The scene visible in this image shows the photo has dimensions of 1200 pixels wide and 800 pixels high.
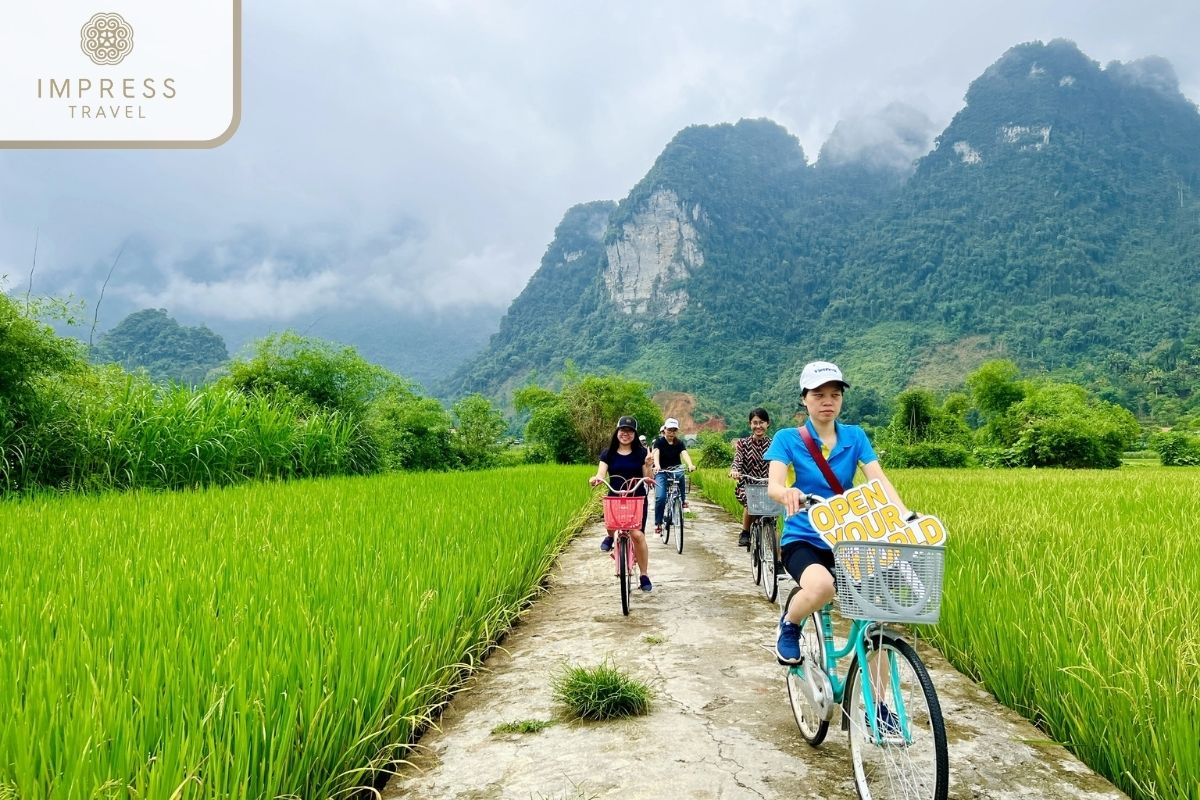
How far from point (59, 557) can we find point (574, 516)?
7.15 meters

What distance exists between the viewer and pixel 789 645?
2.72m

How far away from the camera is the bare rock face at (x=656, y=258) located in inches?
4751

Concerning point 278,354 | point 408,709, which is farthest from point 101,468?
point 278,354

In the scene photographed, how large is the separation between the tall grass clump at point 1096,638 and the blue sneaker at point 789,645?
1044mm

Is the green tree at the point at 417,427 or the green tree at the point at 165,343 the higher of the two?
the green tree at the point at 165,343

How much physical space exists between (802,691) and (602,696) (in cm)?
92

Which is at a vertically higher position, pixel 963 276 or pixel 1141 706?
pixel 963 276

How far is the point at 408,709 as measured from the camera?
2.69m

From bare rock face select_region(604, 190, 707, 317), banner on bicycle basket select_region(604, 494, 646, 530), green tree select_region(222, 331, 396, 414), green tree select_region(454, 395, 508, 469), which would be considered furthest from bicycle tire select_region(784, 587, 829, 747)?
bare rock face select_region(604, 190, 707, 317)

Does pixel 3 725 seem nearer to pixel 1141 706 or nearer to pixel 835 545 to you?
pixel 835 545

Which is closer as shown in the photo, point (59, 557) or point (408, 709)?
point (408, 709)

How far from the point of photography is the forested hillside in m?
81.4

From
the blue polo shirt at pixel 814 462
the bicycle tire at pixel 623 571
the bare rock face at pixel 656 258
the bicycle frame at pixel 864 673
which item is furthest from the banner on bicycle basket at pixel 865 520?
the bare rock face at pixel 656 258

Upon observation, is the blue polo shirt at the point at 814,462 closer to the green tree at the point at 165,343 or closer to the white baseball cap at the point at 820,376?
the white baseball cap at the point at 820,376
